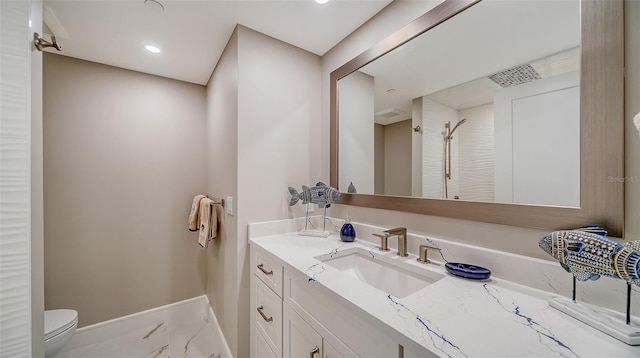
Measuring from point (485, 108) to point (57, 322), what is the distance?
2.80m

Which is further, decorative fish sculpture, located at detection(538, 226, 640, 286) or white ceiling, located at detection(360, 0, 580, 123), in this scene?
white ceiling, located at detection(360, 0, 580, 123)

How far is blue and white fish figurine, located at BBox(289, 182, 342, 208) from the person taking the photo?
1.52 metres

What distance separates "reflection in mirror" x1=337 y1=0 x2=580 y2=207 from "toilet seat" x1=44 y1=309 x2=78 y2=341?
2.21 metres

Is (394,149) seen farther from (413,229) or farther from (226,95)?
(226,95)

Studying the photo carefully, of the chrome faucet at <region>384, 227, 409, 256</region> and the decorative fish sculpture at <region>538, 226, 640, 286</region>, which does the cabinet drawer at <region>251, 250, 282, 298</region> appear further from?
the decorative fish sculpture at <region>538, 226, 640, 286</region>

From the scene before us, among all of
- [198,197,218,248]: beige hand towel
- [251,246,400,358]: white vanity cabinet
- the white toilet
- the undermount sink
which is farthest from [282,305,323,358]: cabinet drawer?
the white toilet

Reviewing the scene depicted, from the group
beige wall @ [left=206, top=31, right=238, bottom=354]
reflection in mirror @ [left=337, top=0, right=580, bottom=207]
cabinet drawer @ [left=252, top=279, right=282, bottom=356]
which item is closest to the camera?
reflection in mirror @ [left=337, top=0, right=580, bottom=207]

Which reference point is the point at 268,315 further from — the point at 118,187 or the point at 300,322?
the point at 118,187

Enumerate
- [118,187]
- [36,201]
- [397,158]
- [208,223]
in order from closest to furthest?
[36,201] → [397,158] → [208,223] → [118,187]

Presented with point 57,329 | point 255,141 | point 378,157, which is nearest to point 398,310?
point 378,157

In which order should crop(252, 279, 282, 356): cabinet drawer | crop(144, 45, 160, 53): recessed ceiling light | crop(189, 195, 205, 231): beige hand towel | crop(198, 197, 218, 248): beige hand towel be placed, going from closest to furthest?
crop(252, 279, 282, 356): cabinet drawer → crop(144, 45, 160, 53): recessed ceiling light → crop(198, 197, 218, 248): beige hand towel → crop(189, 195, 205, 231): beige hand towel

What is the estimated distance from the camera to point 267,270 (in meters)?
1.23

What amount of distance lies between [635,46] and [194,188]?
9.16 ft

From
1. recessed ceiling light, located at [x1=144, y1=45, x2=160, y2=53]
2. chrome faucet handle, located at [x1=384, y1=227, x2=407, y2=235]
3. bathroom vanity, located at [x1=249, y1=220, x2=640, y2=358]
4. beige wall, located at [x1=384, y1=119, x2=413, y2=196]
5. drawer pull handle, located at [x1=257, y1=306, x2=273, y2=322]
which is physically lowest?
drawer pull handle, located at [x1=257, y1=306, x2=273, y2=322]
